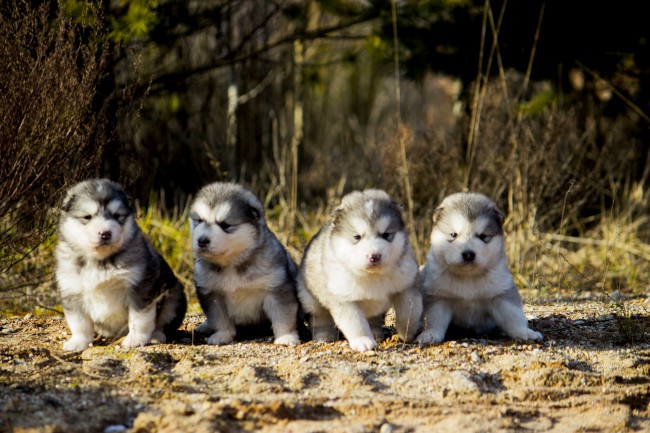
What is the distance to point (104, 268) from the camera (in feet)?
18.8

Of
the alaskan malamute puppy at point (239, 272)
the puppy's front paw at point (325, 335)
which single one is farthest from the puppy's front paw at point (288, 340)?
the puppy's front paw at point (325, 335)

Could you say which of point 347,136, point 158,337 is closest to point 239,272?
point 158,337

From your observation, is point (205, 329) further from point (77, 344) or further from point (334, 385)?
point (334, 385)

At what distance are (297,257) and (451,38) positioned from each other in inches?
122

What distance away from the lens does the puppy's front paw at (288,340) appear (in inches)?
237

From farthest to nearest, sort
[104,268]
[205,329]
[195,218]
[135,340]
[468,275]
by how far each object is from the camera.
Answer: [205,329] → [195,218] → [468,275] → [135,340] → [104,268]

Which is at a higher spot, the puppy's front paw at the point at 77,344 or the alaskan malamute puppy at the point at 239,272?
the alaskan malamute puppy at the point at 239,272

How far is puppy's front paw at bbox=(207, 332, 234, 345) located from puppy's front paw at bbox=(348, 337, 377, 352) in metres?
0.95

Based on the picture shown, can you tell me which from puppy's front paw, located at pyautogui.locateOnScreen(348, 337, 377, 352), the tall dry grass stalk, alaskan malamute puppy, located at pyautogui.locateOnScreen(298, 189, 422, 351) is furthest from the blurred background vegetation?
puppy's front paw, located at pyautogui.locateOnScreen(348, 337, 377, 352)

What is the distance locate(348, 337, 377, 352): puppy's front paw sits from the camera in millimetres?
5762

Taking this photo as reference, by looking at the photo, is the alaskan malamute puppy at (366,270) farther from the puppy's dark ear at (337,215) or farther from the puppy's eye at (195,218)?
the puppy's eye at (195,218)

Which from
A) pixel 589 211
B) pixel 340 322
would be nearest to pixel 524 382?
pixel 340 322

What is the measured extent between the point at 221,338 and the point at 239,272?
20.4 inches

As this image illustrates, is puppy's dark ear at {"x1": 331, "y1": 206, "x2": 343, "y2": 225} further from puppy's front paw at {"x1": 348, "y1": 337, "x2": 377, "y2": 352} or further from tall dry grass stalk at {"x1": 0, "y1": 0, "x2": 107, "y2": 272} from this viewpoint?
tall dry grass stalk at {"x1": 0, "y1": 0, "x2": 107, "y2": 272}
